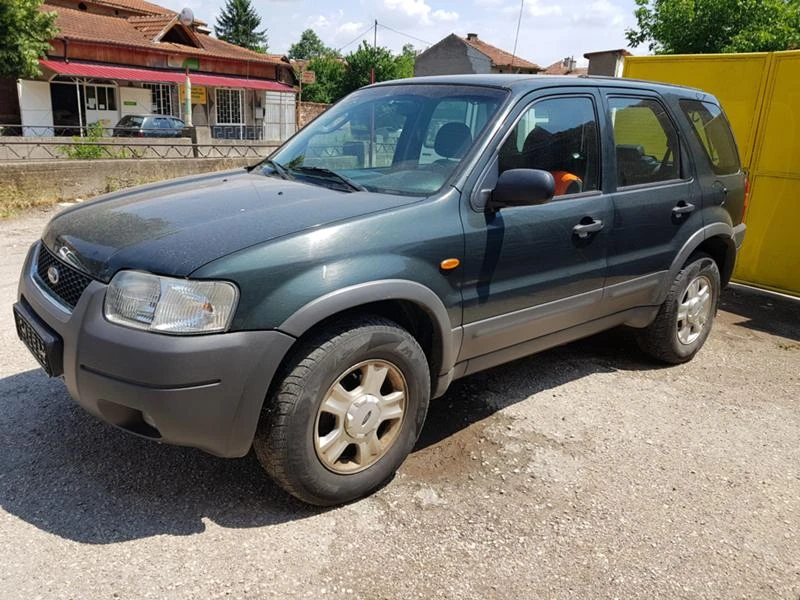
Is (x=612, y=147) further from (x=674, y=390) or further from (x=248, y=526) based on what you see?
(x=248, y=526)

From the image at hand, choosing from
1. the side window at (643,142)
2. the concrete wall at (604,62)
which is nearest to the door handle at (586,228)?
the side window at (643,142)

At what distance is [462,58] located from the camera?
5297cm

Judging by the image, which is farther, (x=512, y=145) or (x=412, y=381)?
(x=512, y=145)

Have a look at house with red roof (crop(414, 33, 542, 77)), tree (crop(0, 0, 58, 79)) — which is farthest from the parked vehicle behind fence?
house with red roof (crop(414, 33, 542, 77))

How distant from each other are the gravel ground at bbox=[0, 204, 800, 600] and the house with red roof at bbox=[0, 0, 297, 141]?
70.4ft

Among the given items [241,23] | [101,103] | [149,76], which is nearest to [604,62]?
[149,76]

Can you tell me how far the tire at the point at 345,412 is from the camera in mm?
2686

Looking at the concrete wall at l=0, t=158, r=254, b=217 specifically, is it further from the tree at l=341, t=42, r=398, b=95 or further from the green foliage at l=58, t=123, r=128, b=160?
the tree at l=341, t=42, r=398, b=95

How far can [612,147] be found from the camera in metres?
3.94

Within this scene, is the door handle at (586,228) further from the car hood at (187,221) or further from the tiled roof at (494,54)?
the tiled roof at (494,54)

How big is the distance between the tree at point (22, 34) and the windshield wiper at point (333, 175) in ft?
74.4

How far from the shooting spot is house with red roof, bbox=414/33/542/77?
52188 millimetres

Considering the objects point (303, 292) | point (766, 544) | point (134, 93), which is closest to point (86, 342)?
point (303, 292)

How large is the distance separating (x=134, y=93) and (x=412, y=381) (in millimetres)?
30887
